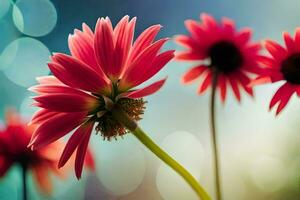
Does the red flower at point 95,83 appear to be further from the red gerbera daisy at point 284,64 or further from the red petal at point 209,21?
the red petal at point 209,21

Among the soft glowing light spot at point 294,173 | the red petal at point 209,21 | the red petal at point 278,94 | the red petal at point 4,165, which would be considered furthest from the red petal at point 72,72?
the soft glowing light spot at point 294,173

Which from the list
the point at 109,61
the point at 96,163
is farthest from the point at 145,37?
the point at 96,163

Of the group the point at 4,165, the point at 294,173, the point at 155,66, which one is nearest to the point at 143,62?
the point at 155,66

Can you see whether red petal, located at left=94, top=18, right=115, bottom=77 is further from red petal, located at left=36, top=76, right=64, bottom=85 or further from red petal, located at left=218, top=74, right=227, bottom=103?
red petal, located at left=218, top=74, right=227, bottom=103

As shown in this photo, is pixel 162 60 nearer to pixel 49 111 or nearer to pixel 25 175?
pixel 49 111

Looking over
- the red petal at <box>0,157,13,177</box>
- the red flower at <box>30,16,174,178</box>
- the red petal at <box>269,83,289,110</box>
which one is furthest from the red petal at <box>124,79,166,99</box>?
the red petal at <box>0,157,13,177</box>

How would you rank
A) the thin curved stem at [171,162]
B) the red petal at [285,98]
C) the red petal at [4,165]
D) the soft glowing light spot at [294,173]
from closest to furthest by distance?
1. the thin curved stem at [171,162]
2. the red petal at [285,98]
3. the red petal at [4,165]
4. the soft glowing light spot at [294,173]
